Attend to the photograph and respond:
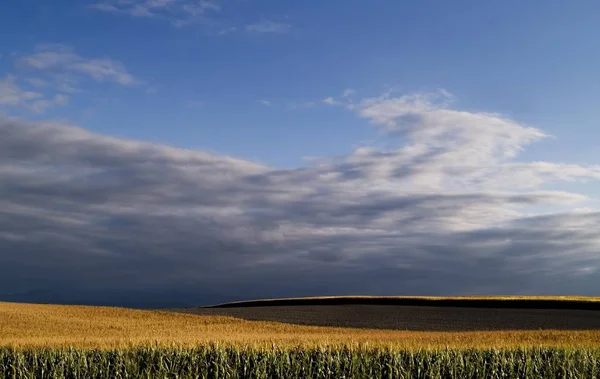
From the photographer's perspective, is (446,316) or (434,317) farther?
(446,316)

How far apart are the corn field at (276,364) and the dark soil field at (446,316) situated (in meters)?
20.9

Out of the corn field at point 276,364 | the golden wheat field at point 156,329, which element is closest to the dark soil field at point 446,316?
the golden wheat field at point 156,329

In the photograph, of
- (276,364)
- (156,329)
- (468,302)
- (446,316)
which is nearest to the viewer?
(276,364)

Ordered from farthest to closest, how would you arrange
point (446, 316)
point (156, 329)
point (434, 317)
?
point (446, 316) < point (434, 317) < point (156, 329)

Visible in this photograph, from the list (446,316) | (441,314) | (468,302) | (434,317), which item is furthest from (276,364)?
(468,302)

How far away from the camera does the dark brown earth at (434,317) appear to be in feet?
127

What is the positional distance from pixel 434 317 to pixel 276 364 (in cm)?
3089

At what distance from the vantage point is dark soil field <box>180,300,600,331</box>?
127ft

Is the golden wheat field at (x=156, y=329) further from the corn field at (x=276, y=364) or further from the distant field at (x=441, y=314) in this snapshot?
the corn field at (x=276, y=364)

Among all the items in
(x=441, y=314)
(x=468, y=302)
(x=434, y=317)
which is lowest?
(x=434, y=317)

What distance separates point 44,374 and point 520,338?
1837 cm

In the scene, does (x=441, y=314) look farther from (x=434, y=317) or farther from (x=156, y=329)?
(x=156, y=329)

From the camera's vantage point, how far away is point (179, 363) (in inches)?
614

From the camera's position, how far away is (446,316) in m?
→ 45.3
